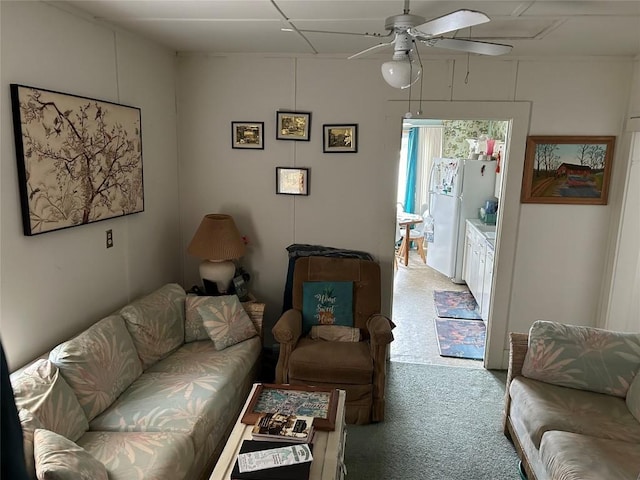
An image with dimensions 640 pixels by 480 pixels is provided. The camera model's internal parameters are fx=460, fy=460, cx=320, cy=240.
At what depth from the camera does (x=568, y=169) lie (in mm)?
3430

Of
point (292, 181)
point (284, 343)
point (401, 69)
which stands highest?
point (401, 69)

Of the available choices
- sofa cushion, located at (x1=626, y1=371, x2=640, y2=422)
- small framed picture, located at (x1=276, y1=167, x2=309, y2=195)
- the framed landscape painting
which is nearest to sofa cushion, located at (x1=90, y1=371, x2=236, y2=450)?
small framed picture, located at (x1=276, y1=167, x2=309, y2=195)

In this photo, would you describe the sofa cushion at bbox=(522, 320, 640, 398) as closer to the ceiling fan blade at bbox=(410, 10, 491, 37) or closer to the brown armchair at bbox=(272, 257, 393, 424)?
the brown armchair at bbox=(272, 257, 393, 424)

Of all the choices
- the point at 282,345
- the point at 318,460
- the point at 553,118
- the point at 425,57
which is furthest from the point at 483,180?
the point at 318,460

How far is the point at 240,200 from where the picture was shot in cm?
380

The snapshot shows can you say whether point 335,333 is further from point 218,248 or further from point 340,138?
point 340,138

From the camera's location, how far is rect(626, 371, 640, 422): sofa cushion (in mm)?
2322

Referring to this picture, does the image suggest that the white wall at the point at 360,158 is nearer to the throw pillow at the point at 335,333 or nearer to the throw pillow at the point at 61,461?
the throw pillow at the point at 335,333

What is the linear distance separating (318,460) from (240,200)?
233cm

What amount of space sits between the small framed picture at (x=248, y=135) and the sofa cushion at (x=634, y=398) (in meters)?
2.88

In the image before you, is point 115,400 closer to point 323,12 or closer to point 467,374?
point 323,12

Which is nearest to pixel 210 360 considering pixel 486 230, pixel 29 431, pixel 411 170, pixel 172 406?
pixel 172 406

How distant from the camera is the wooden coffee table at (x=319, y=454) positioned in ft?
6.12

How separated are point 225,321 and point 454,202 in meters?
3.77
